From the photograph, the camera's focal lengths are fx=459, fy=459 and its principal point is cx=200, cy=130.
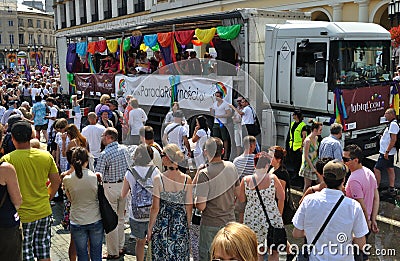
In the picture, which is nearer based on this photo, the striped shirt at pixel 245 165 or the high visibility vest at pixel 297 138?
the striped shirt at pixel 245 165

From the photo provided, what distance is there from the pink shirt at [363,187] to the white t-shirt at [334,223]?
127cm

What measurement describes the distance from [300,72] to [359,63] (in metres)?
1.24

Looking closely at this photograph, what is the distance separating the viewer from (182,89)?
1218 centimetres

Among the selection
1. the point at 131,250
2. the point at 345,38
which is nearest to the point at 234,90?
the point at 345,38

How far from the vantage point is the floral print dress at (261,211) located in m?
4.95

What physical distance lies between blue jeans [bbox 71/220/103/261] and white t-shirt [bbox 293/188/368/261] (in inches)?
93.4

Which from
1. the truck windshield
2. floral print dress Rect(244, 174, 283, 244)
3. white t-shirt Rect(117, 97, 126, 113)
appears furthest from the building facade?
floral print dress Rect(244, 174, 283, 244)

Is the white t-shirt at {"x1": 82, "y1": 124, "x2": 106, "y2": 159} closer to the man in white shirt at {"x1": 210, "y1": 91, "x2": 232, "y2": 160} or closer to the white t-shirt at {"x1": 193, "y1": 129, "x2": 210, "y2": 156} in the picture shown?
the white t-shirt at {"x1": 193, "y1": 129, "x2": 210, "y2": 156}

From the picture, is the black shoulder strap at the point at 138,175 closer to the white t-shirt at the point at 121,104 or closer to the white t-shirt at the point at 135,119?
the white t-shirt at the point at 135,119

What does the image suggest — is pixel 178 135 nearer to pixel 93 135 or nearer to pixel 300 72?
pixel 93 135

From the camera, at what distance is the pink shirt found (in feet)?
16.7

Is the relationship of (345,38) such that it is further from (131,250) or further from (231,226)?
(231,226)

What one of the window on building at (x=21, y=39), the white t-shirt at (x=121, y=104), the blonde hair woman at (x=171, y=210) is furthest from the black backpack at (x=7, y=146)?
the window on building at (x=21, y=39)

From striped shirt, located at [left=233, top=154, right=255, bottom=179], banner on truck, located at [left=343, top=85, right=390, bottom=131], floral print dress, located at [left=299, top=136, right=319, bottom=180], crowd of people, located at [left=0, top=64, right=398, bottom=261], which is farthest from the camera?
banner on truck, located at [left=343, top=85, right=390, bottom=131]
